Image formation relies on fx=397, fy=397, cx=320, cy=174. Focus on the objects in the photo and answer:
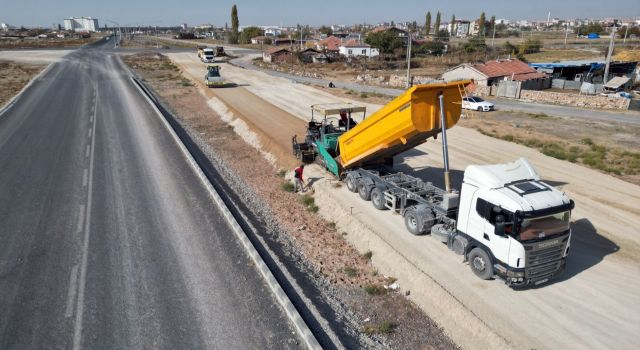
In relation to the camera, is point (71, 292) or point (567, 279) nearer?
point (71, 292)

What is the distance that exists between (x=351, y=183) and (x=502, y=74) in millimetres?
37428

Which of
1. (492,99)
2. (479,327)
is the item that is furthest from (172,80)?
(479,327)

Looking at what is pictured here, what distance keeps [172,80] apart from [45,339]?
49.4 m

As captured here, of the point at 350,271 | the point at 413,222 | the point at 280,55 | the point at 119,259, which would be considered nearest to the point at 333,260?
the point at 350,271

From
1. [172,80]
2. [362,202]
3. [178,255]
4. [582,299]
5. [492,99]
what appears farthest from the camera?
[172,80]

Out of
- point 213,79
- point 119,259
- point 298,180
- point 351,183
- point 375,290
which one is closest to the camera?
point 375,290

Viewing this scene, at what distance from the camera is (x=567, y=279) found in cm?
1087

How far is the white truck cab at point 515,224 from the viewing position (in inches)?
377

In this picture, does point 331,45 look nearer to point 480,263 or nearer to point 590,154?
point 590,154

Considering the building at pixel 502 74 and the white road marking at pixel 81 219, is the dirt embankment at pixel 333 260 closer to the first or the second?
the white road marking at pixel 81 219

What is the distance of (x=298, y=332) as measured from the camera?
8953 mm

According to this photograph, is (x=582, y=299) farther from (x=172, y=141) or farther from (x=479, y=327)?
(x=172, y=141)

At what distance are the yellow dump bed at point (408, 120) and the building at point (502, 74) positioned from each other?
34.1 m

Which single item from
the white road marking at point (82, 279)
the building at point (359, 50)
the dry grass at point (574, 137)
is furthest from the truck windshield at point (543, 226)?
the building at point (359, 50)
